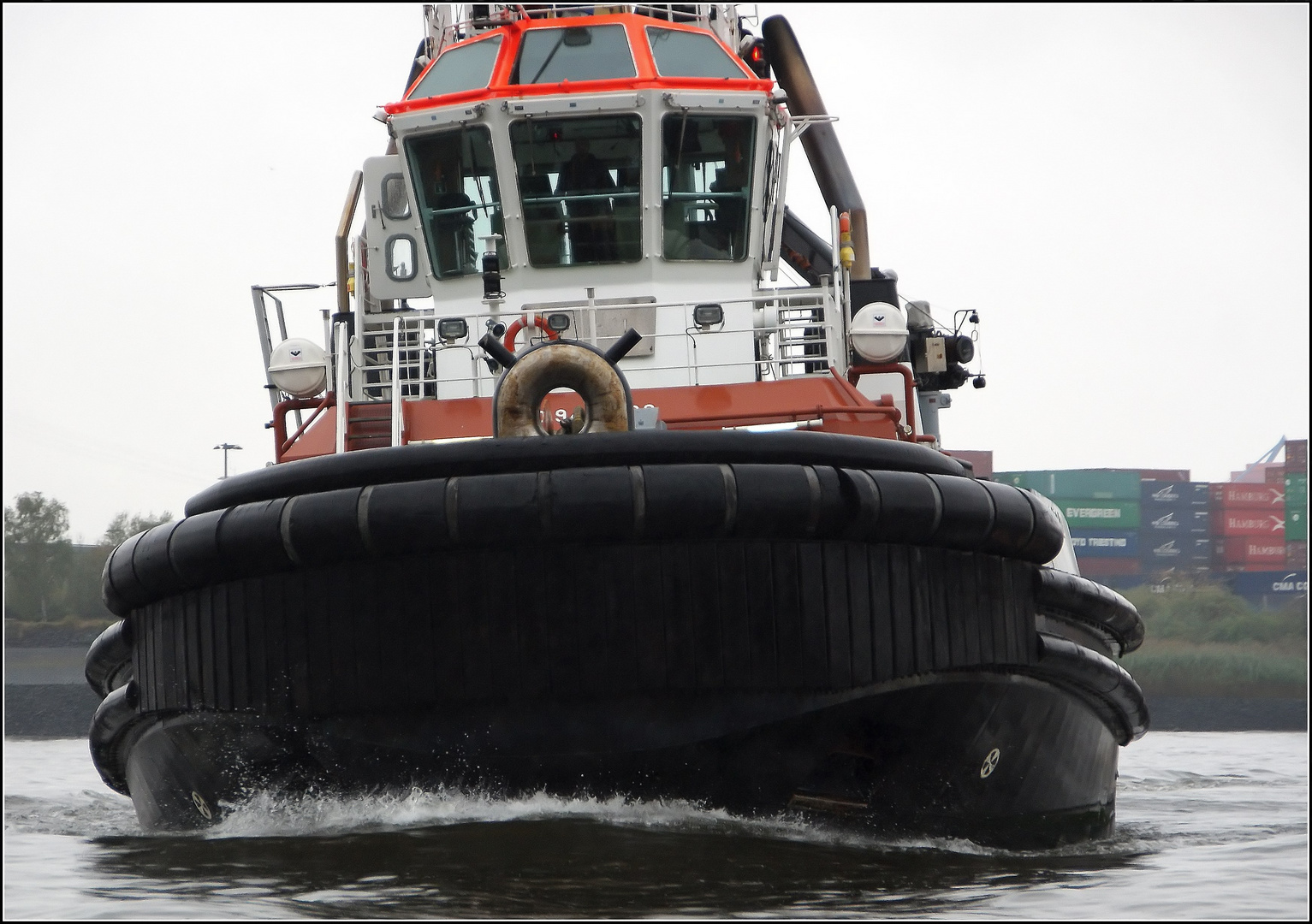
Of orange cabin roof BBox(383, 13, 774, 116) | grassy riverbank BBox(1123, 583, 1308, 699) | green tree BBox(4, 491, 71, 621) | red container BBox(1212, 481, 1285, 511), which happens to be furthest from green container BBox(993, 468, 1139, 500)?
orange cabin roof BBox(383, 13, 774, 116)

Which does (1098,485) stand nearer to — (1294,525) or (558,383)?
(1294,525)

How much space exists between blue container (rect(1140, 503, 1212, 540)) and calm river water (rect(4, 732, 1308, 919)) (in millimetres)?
45861

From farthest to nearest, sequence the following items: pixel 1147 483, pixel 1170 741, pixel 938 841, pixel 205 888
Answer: pixel 1147 483 → pixel 1170 741 → pixel 938 841 → pixel 205 888

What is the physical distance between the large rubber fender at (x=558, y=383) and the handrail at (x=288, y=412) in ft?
6.28

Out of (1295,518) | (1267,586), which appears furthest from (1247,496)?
(1267,586)

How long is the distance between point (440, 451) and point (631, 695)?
1.00 meters

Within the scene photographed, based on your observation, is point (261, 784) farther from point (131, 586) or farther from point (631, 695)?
point (631, 695)

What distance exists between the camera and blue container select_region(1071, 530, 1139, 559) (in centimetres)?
4744

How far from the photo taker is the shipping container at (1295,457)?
51.4m

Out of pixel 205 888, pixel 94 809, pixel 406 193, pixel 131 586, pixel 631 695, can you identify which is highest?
pixel 406 193

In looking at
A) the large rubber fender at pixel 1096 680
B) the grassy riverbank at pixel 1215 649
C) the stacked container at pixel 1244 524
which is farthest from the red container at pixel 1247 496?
the large rubber fender at pixel 1096 680

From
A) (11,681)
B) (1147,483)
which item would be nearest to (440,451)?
(11,681)

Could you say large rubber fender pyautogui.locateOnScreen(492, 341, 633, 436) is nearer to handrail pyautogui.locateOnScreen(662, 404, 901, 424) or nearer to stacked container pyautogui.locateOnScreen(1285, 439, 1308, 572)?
handrail pyautogui.locateOnScreen(662, 404, 901, 424)

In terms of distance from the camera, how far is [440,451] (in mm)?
4809
